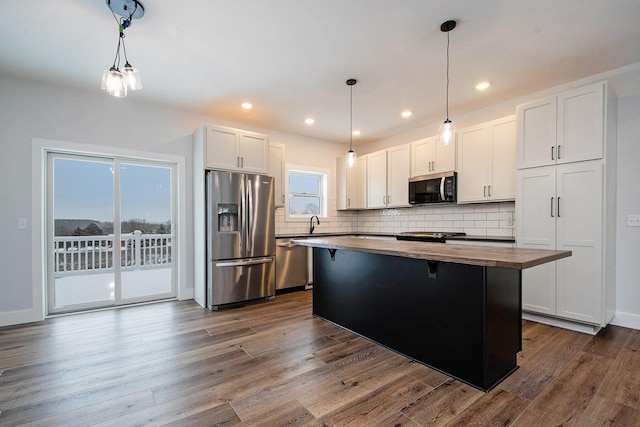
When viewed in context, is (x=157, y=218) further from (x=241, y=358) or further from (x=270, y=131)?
(x=241, y=358)

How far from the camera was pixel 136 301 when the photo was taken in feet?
13.1

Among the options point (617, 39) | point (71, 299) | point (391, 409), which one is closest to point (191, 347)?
point (391, 409)

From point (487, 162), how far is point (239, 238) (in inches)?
132

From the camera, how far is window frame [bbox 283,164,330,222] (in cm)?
526

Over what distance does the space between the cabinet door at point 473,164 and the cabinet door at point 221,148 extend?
10.1 feet

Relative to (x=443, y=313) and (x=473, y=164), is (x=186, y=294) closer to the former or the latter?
(x=443, y=313)

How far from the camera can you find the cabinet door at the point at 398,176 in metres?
4.81

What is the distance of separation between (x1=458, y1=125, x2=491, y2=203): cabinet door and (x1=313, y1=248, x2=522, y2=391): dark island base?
6.45ft

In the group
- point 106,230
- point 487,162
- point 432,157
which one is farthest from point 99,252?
point 487,162

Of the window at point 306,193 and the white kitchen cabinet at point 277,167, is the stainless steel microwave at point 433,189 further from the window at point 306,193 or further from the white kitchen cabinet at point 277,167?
the white kitchen cabinet at point 277,167

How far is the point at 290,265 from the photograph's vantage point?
4.77 metres

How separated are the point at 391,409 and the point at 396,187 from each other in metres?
3.66

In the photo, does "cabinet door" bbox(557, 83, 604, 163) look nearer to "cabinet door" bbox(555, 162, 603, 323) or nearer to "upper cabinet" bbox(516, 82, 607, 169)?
"upper cabinet" bbox(516, 82, 607, 169)

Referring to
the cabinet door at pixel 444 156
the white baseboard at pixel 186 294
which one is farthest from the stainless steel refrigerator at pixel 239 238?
the cabinet door at pixel 444 156
